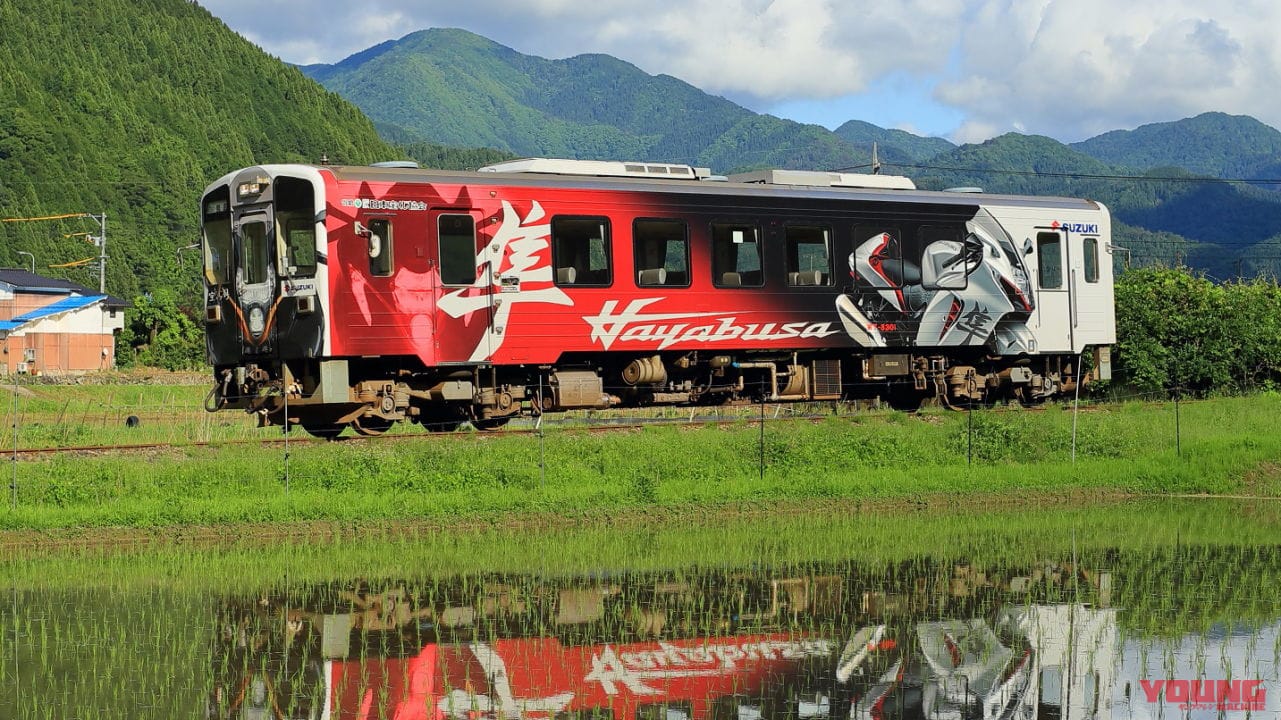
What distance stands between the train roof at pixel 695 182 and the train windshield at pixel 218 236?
1947 mm

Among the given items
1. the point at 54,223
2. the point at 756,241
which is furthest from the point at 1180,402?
the point at 54,223

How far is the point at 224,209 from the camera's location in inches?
851

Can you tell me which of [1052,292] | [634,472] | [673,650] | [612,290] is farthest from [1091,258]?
[673,650]

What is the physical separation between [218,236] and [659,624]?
1244 cm

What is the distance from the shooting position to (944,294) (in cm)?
2561

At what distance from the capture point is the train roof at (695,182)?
2102 centimetres

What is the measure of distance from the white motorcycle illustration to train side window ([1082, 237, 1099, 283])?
62.7 inches

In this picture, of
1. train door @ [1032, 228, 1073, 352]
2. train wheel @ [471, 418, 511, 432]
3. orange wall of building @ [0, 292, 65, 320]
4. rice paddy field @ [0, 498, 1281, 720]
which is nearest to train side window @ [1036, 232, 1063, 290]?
train door @ [1032, 228, 1073, 352]

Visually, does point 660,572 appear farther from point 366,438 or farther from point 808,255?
point 808,255

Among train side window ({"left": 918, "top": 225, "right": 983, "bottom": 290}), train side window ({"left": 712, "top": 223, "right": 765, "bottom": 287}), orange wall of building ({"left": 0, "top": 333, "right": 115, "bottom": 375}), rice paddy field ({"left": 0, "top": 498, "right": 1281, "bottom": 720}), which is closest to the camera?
rice paddy field ({"left": 0, "top": 498, "right": 1281, "bottom": 720})

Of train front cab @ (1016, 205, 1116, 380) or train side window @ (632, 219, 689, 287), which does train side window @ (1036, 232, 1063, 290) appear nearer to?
train front cab @ (1016, 205, 1116, 380)

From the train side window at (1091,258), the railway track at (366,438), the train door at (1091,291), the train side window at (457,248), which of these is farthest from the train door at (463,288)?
the train side window at (1091,258)

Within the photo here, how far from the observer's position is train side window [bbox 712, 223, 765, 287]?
23.3m

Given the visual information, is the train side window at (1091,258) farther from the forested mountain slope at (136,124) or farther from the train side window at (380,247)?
the forested mountain slope at (136,124)
